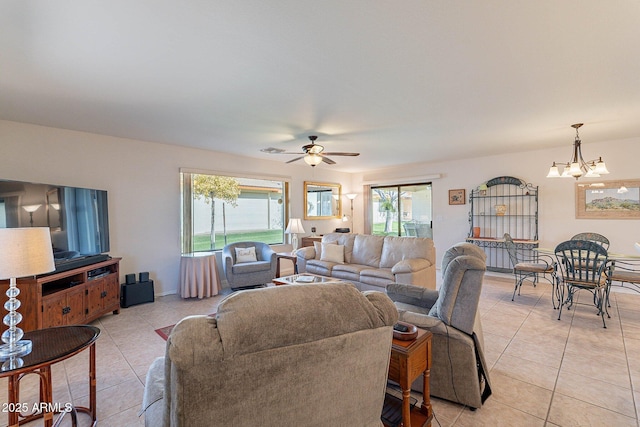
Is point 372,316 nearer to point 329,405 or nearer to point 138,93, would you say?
point 329,405

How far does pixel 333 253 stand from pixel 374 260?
707mm

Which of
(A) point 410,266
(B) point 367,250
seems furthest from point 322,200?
(A) point 410,266

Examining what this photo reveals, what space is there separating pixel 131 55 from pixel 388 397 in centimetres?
293

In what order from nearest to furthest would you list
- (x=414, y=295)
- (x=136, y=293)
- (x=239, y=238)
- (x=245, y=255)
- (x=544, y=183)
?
(x=414, y=295)
(x=136, y=293)
(x=245, y=255)
(x=544, y=183)
(x=239, y=238)

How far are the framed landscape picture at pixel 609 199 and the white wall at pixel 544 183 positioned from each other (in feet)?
0.26

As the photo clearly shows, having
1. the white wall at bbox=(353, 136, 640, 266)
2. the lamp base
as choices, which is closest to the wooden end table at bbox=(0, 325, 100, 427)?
the lamp base

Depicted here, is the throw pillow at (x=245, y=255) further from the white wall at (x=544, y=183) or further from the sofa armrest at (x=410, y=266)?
the white wall at (x=544, y=183)

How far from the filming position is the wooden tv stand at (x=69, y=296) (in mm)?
2674

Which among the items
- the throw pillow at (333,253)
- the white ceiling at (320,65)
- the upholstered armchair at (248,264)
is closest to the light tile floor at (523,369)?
the upholstered armchair at (248,264)

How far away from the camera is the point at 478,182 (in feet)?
19.7

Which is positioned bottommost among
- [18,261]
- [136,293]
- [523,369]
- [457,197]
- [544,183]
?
[523,369]

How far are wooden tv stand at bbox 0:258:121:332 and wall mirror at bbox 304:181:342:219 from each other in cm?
405

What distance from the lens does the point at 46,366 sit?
1498 millimetres

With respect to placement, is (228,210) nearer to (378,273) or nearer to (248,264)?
(248,264)
